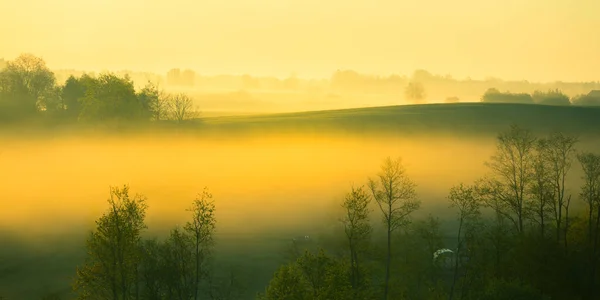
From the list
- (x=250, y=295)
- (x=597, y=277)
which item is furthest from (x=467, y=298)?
(x=250, y=295)

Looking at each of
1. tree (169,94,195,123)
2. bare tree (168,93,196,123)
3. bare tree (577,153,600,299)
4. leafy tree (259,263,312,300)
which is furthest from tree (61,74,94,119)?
bare tree (577,153,600,299)

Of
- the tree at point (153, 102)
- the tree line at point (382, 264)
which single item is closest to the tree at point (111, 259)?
the tree line at point (382, 264)

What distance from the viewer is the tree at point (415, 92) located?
467 feet

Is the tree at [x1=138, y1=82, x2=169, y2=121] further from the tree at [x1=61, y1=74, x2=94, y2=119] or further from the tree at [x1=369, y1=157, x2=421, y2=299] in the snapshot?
the tree at [x1=369, y1=157, x2=421, y2=299]

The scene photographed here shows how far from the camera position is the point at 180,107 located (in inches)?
3531

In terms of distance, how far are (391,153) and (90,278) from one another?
170ft

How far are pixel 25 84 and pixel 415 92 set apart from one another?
90.2 meters

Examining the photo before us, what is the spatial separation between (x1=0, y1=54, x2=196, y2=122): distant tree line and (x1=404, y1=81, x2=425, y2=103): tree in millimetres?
67185

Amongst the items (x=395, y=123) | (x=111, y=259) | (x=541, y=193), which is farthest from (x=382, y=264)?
(x=395, y=123)

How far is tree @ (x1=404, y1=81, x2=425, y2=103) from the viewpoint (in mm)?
142375

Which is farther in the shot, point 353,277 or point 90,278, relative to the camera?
point 353,277

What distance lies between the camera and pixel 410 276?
112 ft

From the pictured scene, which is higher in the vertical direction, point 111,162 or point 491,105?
point 491,105

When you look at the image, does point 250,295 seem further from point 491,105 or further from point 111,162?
point 491,105
